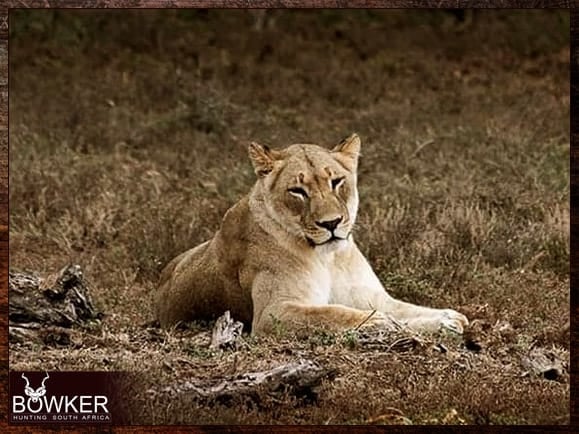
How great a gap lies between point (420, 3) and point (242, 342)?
1.91m

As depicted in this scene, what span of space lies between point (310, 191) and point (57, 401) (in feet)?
5.80

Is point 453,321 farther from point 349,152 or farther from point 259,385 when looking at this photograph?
point 259,385

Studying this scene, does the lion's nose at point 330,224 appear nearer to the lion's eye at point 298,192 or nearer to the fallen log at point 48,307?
the lion's eye at point 298,192

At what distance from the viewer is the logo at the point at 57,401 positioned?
708 centimetres

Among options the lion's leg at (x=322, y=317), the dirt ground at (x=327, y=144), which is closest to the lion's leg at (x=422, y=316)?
the dirt ground at (x=327, y=144)

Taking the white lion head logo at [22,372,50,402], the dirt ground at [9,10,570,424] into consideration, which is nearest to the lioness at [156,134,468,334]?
the dirt ground at [9,10,570,424]

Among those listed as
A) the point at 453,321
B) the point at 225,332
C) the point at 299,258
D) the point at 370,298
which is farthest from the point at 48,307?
the point at 453,321

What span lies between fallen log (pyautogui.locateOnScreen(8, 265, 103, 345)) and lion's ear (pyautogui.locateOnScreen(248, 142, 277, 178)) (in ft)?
3.76

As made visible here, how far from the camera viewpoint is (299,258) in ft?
27.1

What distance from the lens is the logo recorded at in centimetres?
708

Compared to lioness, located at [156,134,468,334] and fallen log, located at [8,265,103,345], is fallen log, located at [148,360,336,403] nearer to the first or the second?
lioness, located at [156,134,468,334]

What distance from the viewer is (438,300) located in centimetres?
959

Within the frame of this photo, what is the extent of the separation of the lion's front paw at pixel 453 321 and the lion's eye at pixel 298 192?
932mm

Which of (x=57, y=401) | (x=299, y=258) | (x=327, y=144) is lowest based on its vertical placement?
(x=57, y=401)
